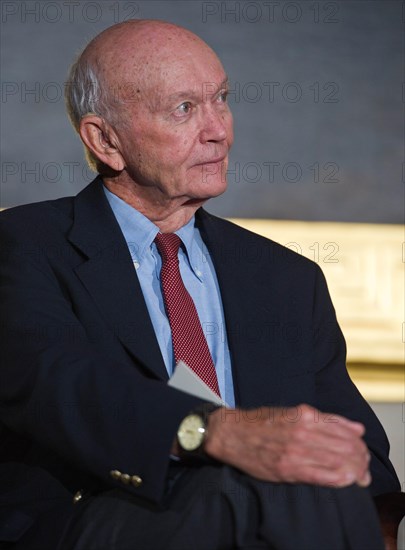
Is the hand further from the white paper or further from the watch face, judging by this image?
the white paper

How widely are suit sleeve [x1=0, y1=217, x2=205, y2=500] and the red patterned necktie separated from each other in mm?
122

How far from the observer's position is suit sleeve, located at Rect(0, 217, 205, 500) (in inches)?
65.2

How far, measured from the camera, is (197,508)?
1.59 m

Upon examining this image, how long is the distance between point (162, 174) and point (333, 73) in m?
1.06

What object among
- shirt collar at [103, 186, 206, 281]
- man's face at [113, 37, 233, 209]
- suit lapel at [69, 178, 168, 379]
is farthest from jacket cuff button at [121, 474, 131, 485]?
man's face at [113, 37, 233, 209]

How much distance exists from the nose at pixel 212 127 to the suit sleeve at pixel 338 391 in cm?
37

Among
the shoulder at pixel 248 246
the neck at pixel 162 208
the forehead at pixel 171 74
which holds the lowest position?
the shoulder at pixel 248 246

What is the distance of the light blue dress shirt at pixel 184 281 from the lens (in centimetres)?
207

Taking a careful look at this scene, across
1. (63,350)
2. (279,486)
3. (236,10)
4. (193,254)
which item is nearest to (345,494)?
(279,486)

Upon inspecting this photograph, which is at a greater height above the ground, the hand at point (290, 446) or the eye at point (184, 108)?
the eye at point (184, 108)

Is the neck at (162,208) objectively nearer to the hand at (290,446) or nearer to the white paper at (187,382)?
the white paper at (187,382)

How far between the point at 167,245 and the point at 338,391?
0.42m

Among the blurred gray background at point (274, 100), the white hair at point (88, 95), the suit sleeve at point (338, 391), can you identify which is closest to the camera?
the suit sleeve at point (338, 391)

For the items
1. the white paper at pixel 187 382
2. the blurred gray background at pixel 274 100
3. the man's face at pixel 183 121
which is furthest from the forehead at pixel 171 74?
the blurred gray background at pixel 274 100
